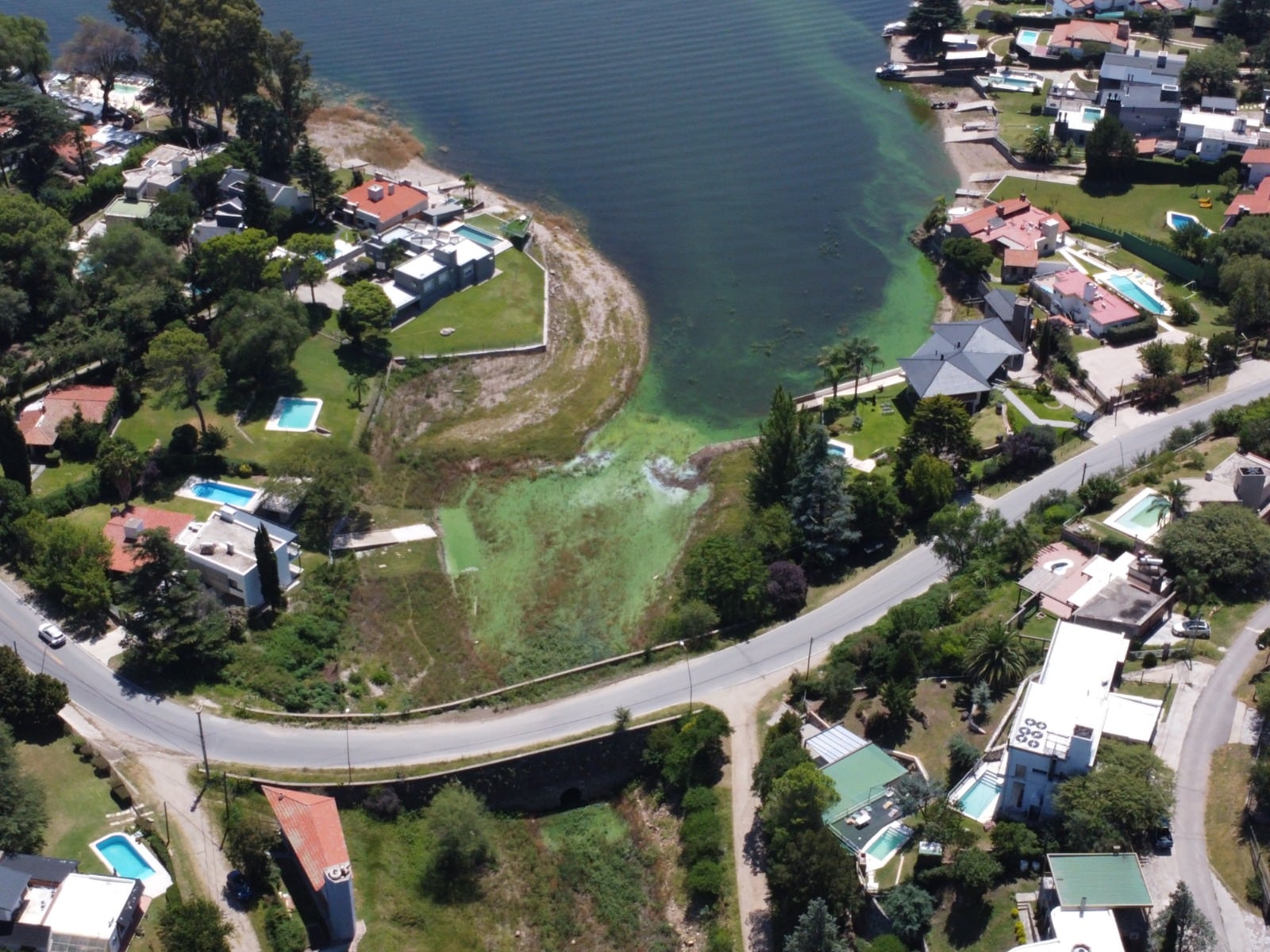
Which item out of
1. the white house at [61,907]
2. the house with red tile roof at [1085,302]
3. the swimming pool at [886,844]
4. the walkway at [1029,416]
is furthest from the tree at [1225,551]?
the white house at [61,907]

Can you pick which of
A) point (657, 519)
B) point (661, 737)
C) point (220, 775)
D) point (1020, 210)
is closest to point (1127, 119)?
point (1020, 210)

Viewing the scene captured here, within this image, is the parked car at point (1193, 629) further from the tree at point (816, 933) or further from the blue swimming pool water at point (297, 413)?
the blue swimming pool water at point (297, 413)

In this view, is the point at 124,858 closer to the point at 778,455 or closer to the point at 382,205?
the point at 778,455

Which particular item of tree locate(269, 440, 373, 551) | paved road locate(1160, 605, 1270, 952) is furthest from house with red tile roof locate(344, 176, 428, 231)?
paved road locate(1160, 605, 1270, 952)

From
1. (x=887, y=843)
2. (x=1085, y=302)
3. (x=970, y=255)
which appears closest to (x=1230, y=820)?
(x=887, y=843)

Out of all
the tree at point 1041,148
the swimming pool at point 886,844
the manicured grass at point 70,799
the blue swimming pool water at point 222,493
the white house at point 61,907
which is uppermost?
the tree at point 1041,148

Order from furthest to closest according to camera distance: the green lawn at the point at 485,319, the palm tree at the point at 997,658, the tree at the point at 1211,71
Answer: the tree at the point at 1211,71
the green lawn at the point at 485,319
the palm tree at the point at 997,658

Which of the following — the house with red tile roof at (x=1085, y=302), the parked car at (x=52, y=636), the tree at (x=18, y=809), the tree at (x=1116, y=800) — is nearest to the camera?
the tree at (x=1116, y=800)
